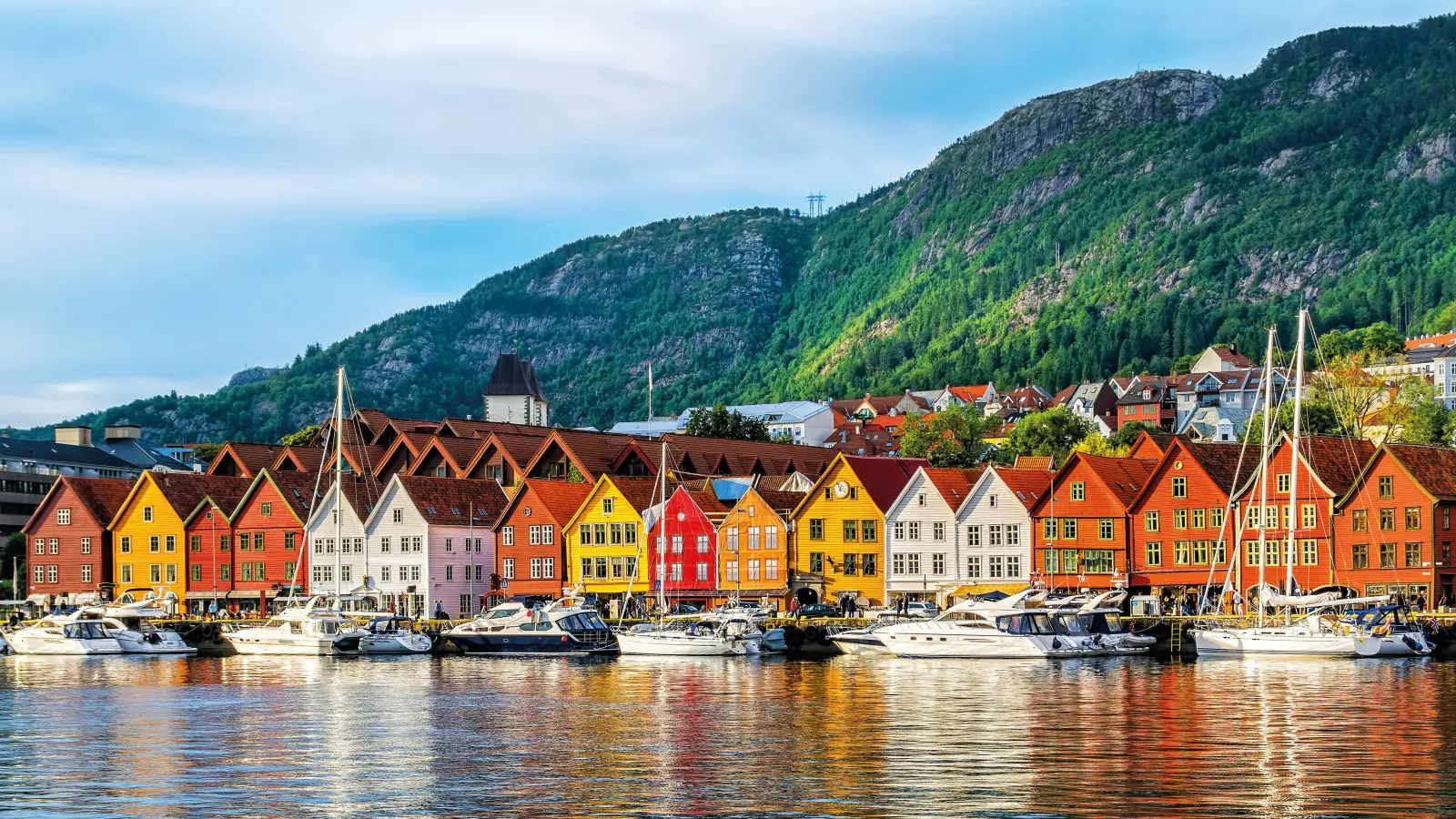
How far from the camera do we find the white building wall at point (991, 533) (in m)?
119

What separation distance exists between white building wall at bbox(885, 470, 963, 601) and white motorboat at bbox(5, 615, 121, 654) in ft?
161

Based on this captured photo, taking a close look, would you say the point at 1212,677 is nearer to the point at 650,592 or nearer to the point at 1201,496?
the point at 1201,496

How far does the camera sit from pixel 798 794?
136 feet

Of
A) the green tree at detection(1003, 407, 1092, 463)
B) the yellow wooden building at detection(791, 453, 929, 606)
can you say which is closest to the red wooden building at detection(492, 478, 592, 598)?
the yellow wooden building at detection(791, 453, 929, 606)

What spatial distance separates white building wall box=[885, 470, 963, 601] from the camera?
121 m

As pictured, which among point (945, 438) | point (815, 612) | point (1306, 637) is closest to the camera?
point (1306, 637)

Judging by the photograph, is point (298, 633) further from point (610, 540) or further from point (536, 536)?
point (536, 536)

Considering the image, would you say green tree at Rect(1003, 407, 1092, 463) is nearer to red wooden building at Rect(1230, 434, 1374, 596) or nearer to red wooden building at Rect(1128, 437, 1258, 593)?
red wooden building at Rect(1128, 437, 1258, 593)

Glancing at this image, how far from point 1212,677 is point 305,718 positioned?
36.8 meters

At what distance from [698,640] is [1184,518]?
36052 millimetres

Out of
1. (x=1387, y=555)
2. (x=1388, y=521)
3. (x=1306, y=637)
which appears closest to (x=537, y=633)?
(x=1306, y=637)

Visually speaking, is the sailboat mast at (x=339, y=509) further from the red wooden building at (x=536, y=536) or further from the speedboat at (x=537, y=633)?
the speedboat at (x=537, y=633)

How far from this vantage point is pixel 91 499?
14288 cm

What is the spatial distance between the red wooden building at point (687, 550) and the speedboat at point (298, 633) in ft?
86.6
